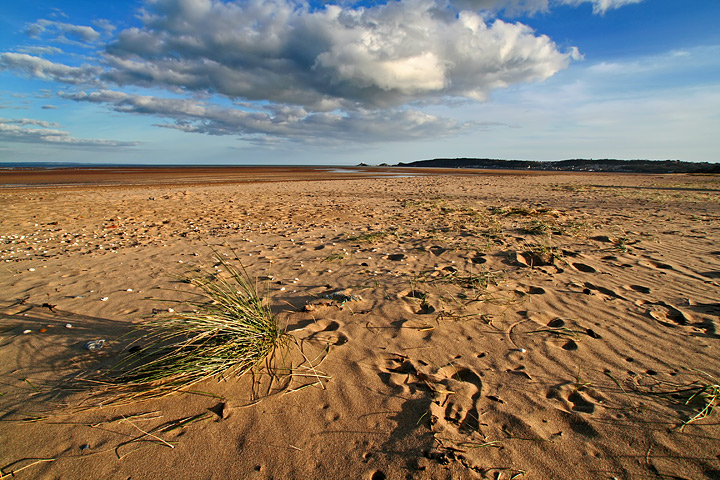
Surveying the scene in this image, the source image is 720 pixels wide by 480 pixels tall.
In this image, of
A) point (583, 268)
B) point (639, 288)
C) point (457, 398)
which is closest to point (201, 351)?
point (457, 398)

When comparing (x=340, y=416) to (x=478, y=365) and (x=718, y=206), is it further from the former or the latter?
(x=718, y=206)

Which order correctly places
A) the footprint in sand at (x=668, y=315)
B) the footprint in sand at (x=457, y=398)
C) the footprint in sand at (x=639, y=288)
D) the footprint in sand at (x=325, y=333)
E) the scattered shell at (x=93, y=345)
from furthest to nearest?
the footprint in sand at (x=639, y=288) < the footprint in sand at (x=668, y=315) < the footprint in sand at (x=325, y=333) < the scattered shell at (x=93, y=345) < the footprint in sand at (x=457, y=398)

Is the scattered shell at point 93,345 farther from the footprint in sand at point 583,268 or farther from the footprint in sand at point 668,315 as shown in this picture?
the footprint in sand at point 583,268

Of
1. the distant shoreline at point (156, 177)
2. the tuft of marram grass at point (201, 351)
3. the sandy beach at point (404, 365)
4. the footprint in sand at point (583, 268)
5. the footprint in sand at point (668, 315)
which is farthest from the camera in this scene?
the distant shoreline at point (156, 177)

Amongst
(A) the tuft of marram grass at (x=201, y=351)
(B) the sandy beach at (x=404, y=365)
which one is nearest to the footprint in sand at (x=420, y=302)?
(B) the sandy beach at (x=404, y=365)

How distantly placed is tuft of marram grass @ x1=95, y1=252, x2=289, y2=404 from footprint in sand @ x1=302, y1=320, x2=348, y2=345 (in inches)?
13.0

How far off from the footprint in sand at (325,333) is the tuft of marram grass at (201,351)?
1.08ft

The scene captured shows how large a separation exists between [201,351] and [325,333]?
1.27 metres

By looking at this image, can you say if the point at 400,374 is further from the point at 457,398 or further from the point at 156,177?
the point at 156,177

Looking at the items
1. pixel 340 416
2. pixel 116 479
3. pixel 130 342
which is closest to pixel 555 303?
pixel 340 416

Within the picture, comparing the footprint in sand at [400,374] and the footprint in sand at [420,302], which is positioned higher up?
the footprint in sand at [420,302]

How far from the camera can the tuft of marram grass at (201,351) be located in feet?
8.46

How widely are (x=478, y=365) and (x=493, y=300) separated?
1.40m

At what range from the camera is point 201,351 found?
271 cm
